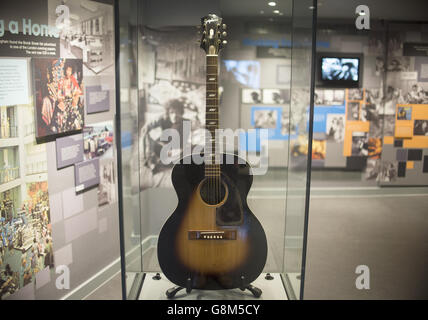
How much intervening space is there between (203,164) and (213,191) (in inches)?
6.1

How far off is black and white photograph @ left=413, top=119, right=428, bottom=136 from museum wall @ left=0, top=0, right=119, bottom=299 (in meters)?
3.87

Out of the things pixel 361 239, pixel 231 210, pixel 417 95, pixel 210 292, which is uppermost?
pixel 417 95

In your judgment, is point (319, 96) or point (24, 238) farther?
point (319, 96)

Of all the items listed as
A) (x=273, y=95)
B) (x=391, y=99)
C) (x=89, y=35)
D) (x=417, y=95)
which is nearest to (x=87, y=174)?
(x=89, y=35)

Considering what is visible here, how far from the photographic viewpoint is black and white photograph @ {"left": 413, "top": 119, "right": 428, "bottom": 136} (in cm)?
492

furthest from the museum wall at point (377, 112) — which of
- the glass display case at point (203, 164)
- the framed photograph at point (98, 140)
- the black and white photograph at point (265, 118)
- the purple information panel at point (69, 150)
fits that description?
the purple information panel at point (69, 150)

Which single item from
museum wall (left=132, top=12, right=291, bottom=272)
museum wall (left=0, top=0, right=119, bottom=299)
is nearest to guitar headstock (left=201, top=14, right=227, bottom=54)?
museum wall (left=132, top=12, right=291, bottom=272)

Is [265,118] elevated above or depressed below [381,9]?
below

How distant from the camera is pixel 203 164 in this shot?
208cm

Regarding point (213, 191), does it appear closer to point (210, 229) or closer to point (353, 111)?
point (210, 229)

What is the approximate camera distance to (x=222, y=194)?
2.11 meters

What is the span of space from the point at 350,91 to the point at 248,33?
312 centimetres

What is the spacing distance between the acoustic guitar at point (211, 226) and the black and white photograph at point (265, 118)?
141 cm

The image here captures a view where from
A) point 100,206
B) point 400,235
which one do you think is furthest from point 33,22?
point 400,235
